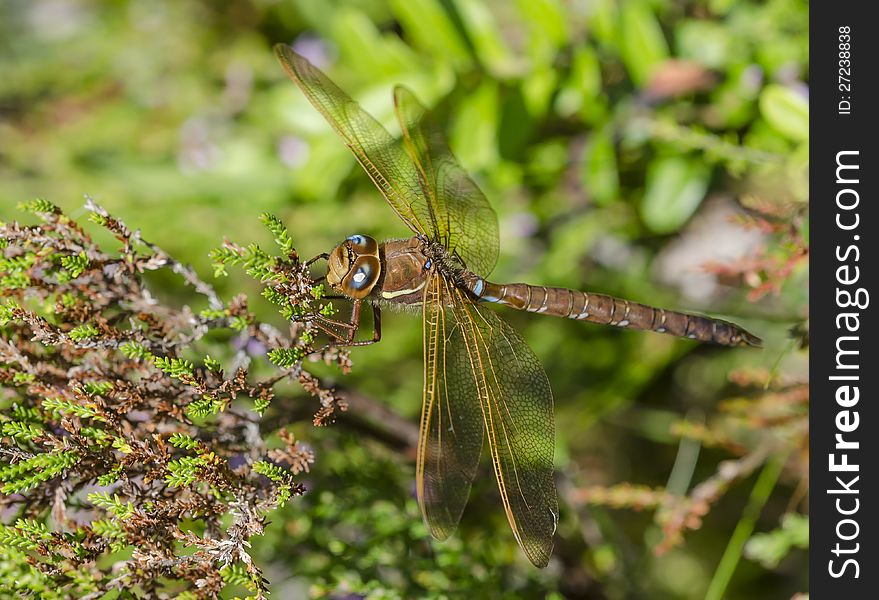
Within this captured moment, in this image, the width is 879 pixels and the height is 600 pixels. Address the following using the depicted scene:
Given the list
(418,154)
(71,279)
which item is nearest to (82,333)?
(71,279)

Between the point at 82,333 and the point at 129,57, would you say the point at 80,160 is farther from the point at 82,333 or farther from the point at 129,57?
the point at 82,333

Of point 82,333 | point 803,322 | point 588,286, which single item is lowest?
point 82,333

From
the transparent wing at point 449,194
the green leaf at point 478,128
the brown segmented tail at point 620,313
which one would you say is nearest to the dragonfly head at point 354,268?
the transparent wing at point 449,194

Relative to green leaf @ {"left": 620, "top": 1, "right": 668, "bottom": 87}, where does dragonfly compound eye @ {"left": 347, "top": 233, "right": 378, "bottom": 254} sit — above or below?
below

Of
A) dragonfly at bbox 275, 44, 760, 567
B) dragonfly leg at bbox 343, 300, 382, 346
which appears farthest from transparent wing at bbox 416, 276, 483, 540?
dragonfly leg at bbox 343, 300, 382, 346

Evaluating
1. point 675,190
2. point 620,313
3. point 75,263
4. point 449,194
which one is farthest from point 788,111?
point 75,263

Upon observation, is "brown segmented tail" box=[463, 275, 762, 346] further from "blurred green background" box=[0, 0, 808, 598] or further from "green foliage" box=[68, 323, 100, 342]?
"green foliage" box=[68, 323, 100, 342]

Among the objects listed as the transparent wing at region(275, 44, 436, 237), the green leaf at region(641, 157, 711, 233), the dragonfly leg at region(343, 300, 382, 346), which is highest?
the green leaf at region(641, 157, 711, 233)
